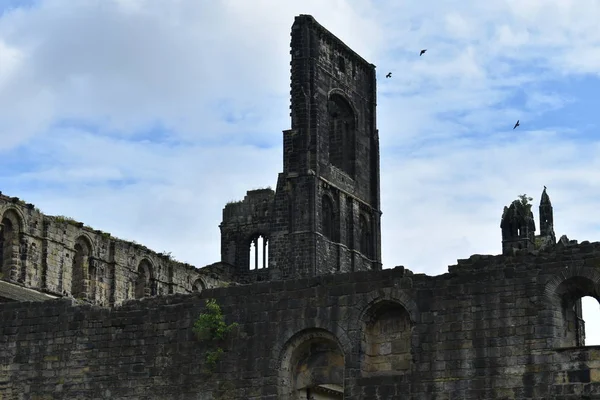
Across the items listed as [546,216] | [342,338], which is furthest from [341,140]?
[342,338]

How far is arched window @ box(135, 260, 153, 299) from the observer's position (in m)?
55.6

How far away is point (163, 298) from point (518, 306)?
8186 mm

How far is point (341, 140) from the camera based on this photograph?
6900 cm

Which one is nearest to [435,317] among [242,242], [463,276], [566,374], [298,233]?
[463,276]

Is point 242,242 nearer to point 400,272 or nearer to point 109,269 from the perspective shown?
point 109,269

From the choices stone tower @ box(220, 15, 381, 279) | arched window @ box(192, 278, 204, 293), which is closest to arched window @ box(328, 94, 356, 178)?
stone tower @ box(220, 15, 381, 279)

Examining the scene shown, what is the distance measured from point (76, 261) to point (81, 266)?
0.86 feet

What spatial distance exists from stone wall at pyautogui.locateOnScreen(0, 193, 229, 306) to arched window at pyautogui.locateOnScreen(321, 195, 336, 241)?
30.4 ft

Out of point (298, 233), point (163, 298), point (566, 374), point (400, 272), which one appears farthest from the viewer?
point (298, 233)

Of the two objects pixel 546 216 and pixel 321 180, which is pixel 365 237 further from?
pixel 546 216

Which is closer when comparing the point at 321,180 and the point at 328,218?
the point at 321,180

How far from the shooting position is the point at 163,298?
105 feet

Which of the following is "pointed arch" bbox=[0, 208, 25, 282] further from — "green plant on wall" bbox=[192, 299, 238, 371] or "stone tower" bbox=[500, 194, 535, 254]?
"green plant on wall" bbox=[192, 299, 238, 371]

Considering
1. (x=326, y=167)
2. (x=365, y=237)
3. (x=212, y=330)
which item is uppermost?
(x=326, y=167)
